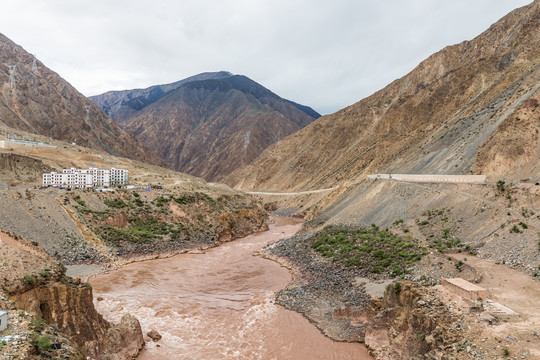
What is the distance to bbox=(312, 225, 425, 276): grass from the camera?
81.9 ft

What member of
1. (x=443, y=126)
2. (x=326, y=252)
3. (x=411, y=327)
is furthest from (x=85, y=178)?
(x=443, y=126)

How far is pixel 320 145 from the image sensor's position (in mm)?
103500

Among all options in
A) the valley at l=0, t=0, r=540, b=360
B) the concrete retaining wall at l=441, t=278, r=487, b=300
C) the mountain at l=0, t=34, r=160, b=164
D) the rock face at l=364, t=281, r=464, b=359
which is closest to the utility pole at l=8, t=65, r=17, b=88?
the mountain at l=0, t=34, r=160, b=164

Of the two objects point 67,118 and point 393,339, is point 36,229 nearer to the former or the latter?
point 393,339

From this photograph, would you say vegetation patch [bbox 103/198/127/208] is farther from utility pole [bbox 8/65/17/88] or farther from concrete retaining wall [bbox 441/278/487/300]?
utility pole [bbox 8/65/17/88]

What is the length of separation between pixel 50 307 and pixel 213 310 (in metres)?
11.8

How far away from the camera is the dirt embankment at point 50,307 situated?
36.1 feet

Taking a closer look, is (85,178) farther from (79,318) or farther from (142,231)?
(79,318)

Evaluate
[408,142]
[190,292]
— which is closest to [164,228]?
[190,292]

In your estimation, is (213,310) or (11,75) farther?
(11,75)

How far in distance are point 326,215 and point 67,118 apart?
323ft

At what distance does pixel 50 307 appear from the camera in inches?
549

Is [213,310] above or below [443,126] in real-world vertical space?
below

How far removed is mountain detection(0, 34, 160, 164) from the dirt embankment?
90.8 m
